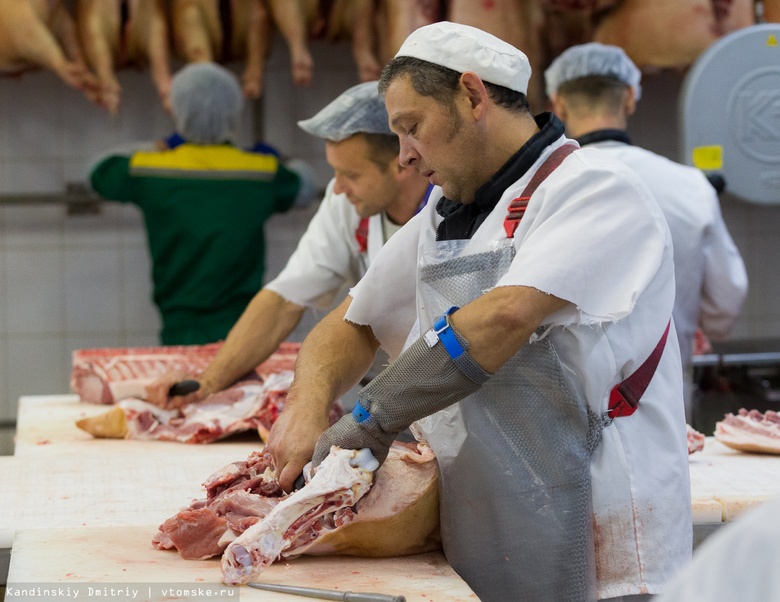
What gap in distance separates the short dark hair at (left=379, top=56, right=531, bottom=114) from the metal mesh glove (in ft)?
1.57

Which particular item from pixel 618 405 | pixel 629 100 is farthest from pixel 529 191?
pixel 629 100

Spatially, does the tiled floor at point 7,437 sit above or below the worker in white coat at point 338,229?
below

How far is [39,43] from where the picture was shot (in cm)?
508

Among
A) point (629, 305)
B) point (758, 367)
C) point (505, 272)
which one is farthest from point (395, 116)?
point (758, 367)

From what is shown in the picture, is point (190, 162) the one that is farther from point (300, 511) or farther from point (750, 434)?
point (300, 511)

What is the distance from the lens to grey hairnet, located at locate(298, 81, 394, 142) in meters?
3.15

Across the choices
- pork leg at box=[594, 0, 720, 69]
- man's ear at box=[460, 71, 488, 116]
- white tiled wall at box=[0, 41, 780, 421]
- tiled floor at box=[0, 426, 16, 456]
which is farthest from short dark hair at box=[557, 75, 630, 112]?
tiled floor at box=[0, 426, 16, 456]

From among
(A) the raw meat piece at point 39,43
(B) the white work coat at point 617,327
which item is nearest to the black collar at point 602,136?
(B) the white work coat at point 617,327

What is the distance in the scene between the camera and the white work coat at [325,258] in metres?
3.61

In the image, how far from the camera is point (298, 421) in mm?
2240

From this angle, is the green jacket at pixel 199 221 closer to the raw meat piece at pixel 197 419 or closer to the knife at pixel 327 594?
the raw meat piece at pixel 197 419

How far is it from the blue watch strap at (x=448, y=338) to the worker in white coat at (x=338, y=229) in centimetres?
133

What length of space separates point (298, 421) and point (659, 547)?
750 mm

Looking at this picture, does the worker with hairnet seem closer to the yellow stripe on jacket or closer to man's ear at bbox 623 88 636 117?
the yellow stripe on jacket
